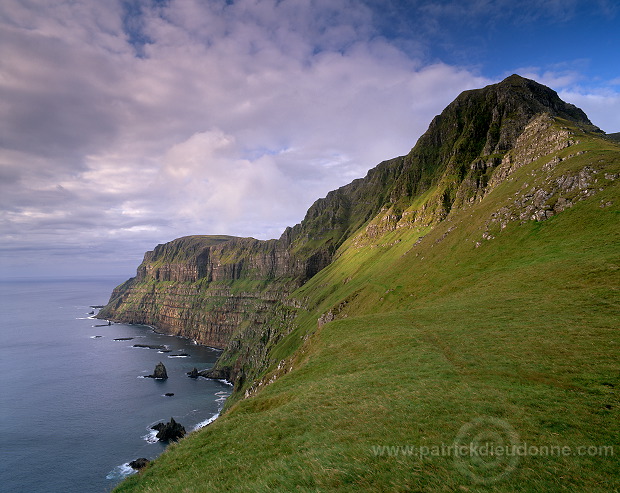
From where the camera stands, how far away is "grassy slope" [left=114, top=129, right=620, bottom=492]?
12602mm

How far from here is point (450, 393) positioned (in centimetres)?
2098

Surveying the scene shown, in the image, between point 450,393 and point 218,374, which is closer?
point 450,393

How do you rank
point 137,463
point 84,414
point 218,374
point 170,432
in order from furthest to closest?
point 218,374 < point 84,414 < point 170,432 < point 137,463

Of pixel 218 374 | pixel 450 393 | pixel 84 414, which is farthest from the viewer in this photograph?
pixel 218 374

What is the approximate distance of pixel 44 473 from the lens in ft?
270

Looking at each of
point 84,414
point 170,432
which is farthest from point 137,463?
point 84,414

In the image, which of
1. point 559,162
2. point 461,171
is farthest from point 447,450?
point 461,171

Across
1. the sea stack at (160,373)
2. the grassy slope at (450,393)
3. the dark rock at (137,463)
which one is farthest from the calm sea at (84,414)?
the grassy slope at (450,393)

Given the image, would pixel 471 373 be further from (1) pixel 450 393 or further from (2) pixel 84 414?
(2) pixel 84 414

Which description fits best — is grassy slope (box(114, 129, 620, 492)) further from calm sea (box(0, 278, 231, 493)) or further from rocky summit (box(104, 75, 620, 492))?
calm sea (box(0, 278, 231, 493))

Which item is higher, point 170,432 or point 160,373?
point 160,373

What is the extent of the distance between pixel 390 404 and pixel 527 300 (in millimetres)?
34530

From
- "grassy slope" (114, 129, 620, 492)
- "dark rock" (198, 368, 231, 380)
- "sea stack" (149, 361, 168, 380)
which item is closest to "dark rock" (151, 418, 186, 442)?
"sea stack" (149, 361, 168, 380)

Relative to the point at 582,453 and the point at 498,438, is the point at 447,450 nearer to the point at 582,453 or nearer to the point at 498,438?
the point at 498,438
